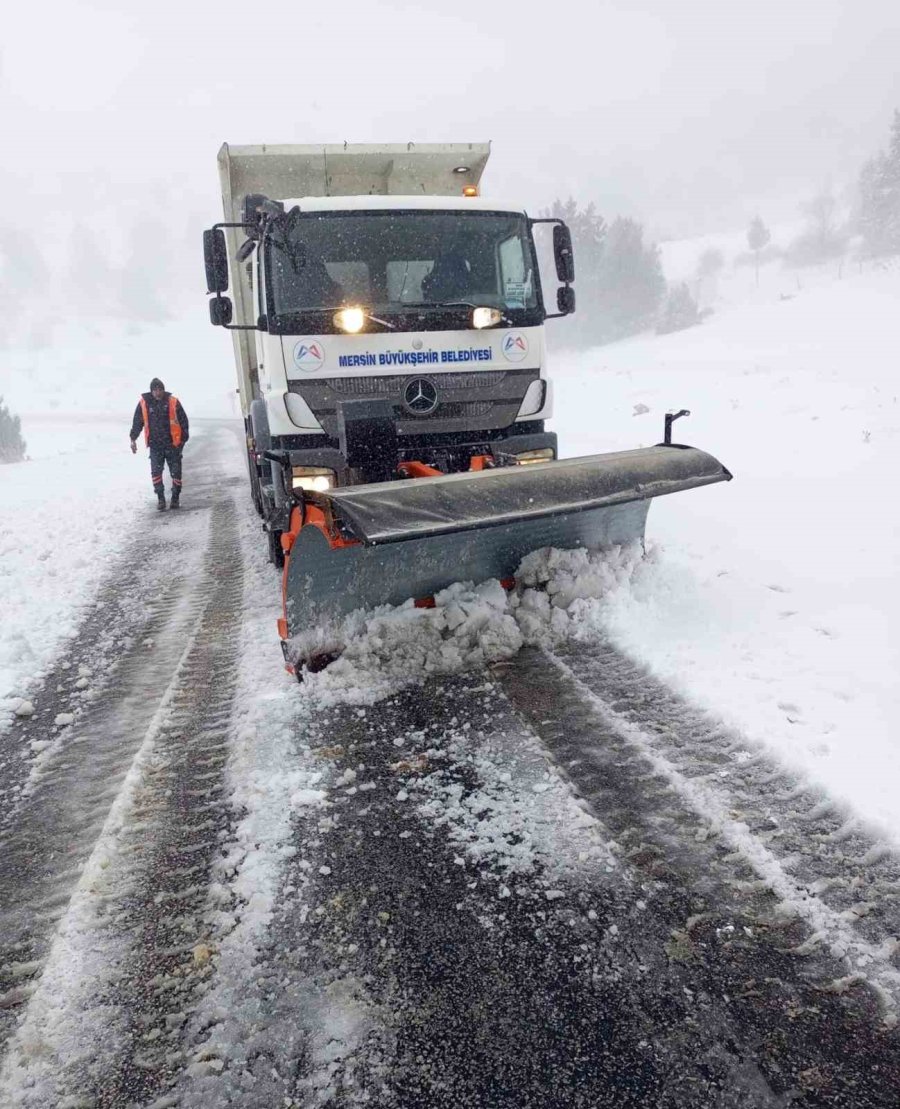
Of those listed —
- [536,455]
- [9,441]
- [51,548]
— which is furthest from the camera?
[9,441]

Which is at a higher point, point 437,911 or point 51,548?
point 51,548

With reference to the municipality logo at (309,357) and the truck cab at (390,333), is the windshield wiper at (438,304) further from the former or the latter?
the municipality logo at (309,357)

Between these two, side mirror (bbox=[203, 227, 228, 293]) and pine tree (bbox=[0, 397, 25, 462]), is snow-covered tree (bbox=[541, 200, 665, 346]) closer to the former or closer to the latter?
pine tree (bbox=[0, 397, 25, 462])

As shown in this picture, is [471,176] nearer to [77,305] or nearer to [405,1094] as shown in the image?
[405,1094]

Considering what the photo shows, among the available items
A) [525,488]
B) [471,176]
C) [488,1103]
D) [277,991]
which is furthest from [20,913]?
[471,176]

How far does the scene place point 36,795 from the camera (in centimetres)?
274

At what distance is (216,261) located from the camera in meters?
4.86

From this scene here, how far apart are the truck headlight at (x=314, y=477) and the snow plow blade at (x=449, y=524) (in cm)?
76

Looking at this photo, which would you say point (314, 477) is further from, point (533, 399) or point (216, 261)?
point (216, 261)

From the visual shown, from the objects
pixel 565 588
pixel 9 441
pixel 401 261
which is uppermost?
pixel 9 441

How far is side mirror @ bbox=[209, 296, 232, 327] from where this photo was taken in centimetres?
499

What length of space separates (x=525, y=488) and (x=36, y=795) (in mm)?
2494

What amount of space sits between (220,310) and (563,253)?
264cm

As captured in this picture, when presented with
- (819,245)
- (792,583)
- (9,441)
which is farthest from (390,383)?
(819,245)
